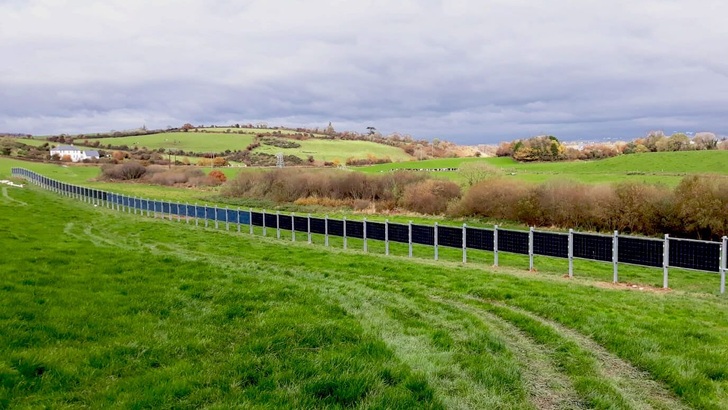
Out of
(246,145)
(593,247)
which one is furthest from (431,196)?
(246,145)

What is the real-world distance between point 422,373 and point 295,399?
1357 millimetres

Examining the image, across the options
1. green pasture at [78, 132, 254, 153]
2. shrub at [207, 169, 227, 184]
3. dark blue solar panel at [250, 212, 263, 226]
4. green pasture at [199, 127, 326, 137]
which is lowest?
dark blue solar panel at [250, 212, 263, 226]

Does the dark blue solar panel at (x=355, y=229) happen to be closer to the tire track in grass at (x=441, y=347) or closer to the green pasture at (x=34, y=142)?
the tire track in grass at (x=441, y=347)

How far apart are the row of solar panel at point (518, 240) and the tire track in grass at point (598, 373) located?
7.12 meters

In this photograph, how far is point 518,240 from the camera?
55.2 ft

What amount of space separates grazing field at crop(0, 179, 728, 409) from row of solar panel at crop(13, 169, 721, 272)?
2.17 meters

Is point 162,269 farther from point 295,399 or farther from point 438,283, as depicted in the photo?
point 295,399

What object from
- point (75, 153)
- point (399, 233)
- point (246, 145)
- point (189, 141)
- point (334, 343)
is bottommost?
point (399, 233)

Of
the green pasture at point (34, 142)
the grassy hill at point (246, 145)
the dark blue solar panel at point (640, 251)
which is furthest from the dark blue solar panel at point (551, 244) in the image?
the green pasture at point (34, 142)

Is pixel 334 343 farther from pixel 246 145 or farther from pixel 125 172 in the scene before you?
pixel 246 145

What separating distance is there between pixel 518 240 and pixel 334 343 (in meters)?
11.6

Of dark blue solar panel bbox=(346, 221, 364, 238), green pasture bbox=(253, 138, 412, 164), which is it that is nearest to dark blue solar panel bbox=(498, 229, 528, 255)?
dark blue solar panel bbox=(346, 221, 364, 238)

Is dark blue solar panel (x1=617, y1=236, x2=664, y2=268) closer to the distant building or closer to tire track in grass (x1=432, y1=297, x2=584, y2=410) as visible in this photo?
tire track in grass (x1=432, y1=297, x2=584, y2=410)

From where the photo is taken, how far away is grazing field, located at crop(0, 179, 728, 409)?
507 cm
